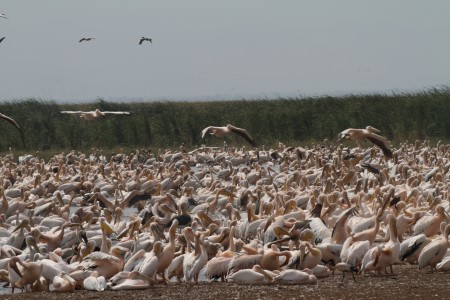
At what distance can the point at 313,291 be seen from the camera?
10.2m

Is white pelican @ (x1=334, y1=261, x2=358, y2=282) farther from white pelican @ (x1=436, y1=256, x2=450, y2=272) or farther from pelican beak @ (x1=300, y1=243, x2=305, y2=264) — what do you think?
white pelican @ (x1=436, y1=256, x2=450, y2=272)

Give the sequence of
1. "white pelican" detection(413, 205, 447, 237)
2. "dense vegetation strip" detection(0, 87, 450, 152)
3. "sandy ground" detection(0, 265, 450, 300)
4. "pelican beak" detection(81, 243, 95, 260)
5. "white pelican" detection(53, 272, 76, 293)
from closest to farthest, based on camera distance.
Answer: "sandy ground" detection(0, 265, 450, 300), "white pelican" detection(53, 272, 76, 293), "pelican beak" detection(81, 243, 95, 260), "white pelican" detection(413, 205, 447, 237), "dense vegetation strip" detection(0, 87, 450, 152)

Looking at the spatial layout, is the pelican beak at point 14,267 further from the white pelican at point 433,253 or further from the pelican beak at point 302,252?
the white pelican at point 433,253

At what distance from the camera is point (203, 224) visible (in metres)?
14.0

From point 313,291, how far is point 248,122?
77.9 feet

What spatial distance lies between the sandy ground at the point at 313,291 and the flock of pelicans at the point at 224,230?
14 cm

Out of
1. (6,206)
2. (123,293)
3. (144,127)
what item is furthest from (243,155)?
(123,293)

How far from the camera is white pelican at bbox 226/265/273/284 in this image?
10.6 m

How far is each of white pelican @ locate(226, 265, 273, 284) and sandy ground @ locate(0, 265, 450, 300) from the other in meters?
0.06

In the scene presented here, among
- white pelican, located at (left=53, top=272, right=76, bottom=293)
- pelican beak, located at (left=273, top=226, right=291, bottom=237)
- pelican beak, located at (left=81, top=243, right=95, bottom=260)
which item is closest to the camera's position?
white pelican, located at (left=53, top=272, right=76, bottom=293)

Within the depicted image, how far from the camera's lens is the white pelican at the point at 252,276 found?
34.9ft

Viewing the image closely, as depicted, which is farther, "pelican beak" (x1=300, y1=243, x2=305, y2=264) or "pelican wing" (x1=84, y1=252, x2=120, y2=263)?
"pelican beak" (x1=300, y1=243, x2=305, y2=264)

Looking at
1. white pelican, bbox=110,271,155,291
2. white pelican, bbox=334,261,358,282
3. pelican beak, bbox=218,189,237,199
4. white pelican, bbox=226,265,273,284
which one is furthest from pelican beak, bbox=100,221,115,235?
pelican beak, bbox=218,189,237,199

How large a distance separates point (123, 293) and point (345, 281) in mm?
2114
